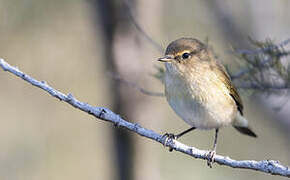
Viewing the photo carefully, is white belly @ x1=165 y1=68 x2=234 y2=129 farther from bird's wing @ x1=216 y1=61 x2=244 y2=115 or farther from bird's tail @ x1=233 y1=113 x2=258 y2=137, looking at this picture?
bird's tail @ x1=233 y1=113 x2=258 y2=137

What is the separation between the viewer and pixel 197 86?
4.44m

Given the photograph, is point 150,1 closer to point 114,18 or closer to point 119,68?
point 114,18

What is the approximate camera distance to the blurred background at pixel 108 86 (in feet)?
22.1

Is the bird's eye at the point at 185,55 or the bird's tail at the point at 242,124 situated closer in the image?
→ the bird's eye at the point at 185,55

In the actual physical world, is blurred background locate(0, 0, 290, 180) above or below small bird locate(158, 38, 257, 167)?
above

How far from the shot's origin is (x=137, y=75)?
21.7 feet

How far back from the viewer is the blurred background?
674 centimetres

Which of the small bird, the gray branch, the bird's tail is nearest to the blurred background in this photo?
the bird's tail

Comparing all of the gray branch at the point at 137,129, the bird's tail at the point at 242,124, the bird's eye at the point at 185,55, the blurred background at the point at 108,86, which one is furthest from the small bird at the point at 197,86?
the blurred background at the point at 108,86

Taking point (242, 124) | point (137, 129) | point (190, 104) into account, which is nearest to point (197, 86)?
point (190, 104)

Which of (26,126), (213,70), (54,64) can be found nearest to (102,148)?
(26,126)

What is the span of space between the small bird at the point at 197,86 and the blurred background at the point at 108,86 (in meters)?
1.55

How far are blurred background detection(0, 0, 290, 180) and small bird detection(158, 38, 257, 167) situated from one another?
1554 millimetres

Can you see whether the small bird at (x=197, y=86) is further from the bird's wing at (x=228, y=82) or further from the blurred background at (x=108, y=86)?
the blurred background at (x=108, y=86)
